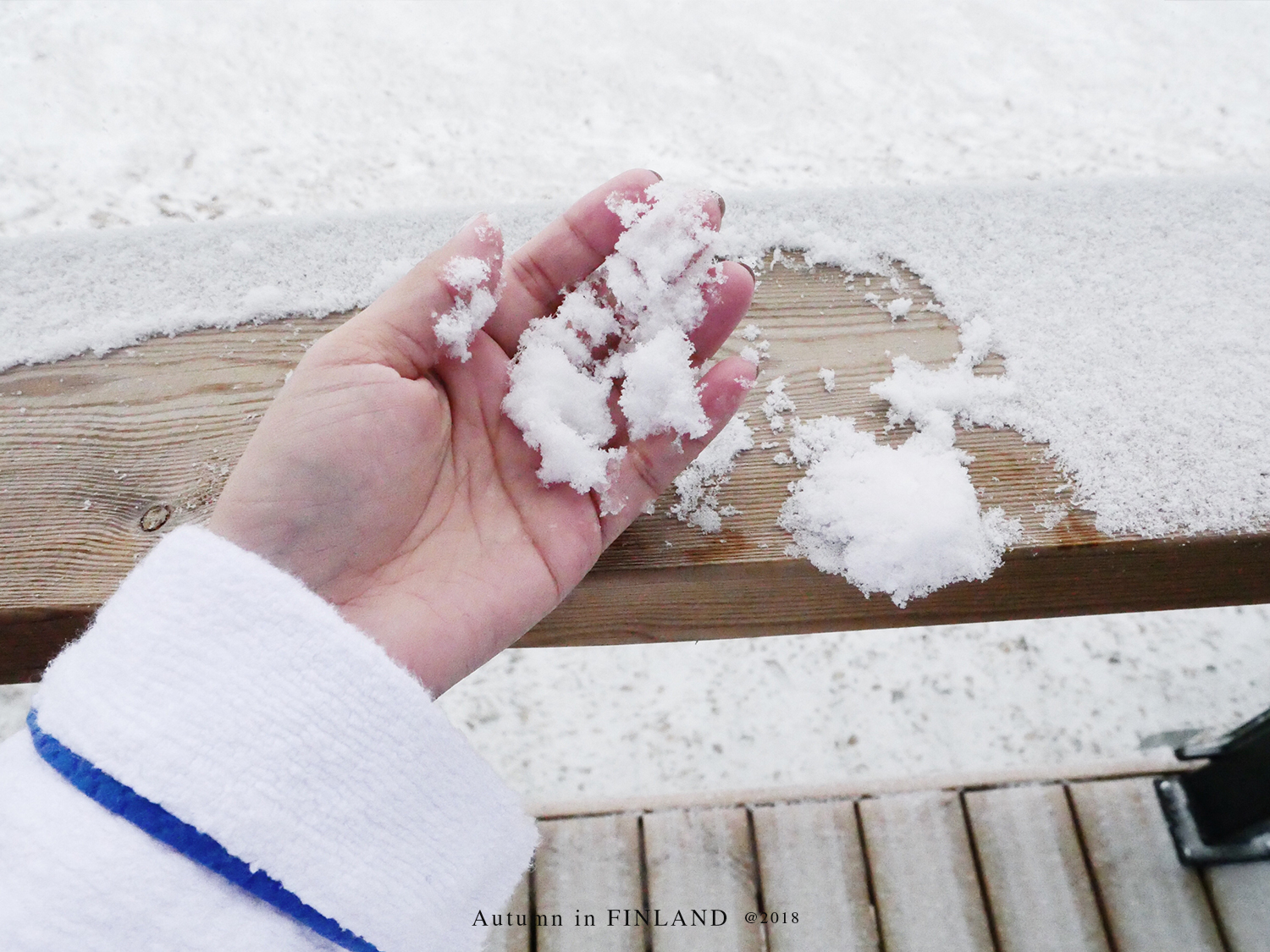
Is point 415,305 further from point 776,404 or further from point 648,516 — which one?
point 776,404

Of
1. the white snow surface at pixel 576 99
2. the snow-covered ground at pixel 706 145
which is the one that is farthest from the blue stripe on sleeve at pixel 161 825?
the white snow surface at pixel 576 99

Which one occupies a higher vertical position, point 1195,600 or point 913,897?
point 1195,600

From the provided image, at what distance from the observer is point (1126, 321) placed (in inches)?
43.2

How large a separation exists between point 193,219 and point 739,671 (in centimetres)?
180

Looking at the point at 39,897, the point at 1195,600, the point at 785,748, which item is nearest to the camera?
the point at 39,897

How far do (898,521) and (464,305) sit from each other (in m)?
0.59

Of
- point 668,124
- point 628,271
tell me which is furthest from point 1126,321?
point 668,124

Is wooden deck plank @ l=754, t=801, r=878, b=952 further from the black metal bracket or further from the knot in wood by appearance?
the knot in wood

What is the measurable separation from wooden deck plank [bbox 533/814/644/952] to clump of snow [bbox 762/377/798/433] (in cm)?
102

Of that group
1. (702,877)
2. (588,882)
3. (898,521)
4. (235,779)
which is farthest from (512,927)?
(898,521)

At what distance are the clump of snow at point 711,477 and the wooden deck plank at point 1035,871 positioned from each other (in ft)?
3.71

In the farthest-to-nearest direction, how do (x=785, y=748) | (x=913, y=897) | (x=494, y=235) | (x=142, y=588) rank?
(x=785, y=748), (x=913, y=897), (x=494, y=235), (x=142, y=588)

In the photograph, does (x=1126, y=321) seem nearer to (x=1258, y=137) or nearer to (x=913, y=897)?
(x=913, y=897)

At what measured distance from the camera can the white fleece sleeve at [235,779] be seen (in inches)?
26.4
